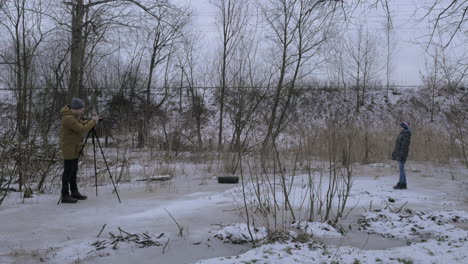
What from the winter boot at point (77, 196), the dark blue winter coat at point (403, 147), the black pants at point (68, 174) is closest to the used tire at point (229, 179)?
the winter boot at point (77, 196)

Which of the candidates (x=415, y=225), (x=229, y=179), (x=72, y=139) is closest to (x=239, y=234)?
(x=415, y=225)

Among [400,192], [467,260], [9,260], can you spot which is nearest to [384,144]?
[400,192]

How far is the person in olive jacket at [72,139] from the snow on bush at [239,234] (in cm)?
268

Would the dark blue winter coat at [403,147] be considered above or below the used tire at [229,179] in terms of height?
above

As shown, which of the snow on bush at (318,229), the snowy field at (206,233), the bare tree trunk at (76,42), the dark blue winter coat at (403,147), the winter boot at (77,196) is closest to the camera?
the snowy field at (206,233)

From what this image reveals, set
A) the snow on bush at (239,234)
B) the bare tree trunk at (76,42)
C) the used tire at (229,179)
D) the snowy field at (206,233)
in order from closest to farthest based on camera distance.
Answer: the snowy field at (206,233) → the snow on bush at (239,234) → the used tire at (229,179) → the bare tree trunk at (76,42)

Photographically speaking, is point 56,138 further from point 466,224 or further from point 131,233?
point 466,224

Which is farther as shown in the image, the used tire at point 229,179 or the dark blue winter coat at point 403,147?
the used tire at point 229,179

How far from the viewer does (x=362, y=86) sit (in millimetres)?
30844

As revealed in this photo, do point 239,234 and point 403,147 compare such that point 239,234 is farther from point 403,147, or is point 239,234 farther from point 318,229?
point 403,147

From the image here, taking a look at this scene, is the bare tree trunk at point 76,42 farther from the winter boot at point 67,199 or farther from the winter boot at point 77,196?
the winter boot at point 67,199

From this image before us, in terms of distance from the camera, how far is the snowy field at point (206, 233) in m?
2.88

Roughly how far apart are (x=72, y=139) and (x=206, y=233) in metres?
2.81

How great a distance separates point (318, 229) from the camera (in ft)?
11.7
